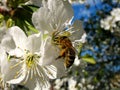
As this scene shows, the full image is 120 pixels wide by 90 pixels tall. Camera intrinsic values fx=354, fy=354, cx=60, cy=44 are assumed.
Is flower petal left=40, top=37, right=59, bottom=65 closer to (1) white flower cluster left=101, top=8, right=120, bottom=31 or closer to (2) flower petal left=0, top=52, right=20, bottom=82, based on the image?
(2) flower petal left=0, top=52, right=20, bottom=82

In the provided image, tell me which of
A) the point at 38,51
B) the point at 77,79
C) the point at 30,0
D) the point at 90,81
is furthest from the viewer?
the point at 90,81

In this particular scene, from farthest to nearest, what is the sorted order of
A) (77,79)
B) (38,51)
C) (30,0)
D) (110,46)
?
(110,46) < (77,79) < (30,0) < (38,51)

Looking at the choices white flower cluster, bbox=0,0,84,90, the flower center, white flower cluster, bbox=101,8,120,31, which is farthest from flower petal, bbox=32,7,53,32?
white flower cluster, bbox=101,8,120,31

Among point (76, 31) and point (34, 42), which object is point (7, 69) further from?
point (76, 31)

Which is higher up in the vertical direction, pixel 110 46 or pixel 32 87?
pixel 32 87

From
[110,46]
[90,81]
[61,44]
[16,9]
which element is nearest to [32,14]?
[16,9]

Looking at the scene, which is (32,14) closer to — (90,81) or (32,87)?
(32,87)

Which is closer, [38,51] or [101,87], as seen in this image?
[38,51]
